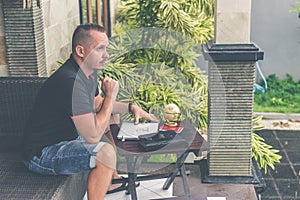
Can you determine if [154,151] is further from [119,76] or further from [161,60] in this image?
[161,60]

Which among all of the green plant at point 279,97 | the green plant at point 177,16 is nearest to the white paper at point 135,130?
the green plant at point 177,16

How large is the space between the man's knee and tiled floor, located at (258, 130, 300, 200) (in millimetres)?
1594

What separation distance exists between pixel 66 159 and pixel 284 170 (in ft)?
8.46

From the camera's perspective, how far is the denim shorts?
12.0 feet

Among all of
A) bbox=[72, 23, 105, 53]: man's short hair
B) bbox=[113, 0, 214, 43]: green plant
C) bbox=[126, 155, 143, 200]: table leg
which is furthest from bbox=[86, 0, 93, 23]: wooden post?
bbox=[126, 155, 143, 200]: table leg

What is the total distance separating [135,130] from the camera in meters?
4.08

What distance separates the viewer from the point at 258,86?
809 cm

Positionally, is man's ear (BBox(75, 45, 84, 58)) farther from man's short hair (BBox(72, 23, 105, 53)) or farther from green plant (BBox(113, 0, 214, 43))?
green plant (BBox(113, 0, 214, 43))

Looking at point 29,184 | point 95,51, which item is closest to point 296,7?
point 95,51

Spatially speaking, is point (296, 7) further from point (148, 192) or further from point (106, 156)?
point (106, 156)

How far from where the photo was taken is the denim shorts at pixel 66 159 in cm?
366

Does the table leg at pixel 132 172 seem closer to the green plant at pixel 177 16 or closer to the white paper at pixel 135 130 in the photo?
the white paper at pixel 135 130

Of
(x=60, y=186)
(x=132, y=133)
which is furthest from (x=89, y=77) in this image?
(x=60, y=186)

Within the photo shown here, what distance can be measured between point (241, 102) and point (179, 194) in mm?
843
